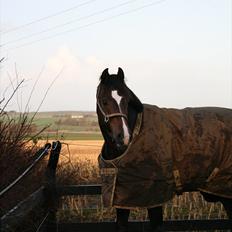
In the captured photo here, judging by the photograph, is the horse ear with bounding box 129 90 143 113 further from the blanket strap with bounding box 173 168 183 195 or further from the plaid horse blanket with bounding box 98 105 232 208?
the blanket strap with bounding box 173 168 183 195

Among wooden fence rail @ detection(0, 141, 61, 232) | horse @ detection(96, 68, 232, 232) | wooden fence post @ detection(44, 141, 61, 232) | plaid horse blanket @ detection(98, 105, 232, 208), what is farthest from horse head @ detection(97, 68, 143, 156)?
wooden fence post @ detection(44, 141, 61, 232)

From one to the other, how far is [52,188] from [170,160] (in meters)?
1.41

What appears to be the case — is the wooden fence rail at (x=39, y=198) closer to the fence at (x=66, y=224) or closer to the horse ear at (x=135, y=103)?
the fence at (x=66, y=224)

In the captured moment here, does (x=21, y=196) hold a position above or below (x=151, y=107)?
below

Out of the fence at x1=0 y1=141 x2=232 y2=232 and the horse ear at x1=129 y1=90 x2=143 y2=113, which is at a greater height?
the horse ear at x1=129 y1=90 x2=143 y2=113

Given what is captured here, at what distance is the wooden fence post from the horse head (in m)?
0.83

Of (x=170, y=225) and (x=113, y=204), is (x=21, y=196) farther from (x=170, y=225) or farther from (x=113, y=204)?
(x=170, y=225)

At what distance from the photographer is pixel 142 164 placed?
493cm

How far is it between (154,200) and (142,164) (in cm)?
42

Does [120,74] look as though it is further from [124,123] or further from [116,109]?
[124,123]

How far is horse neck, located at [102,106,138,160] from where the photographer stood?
4.98 metres

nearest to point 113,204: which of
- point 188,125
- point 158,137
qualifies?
point 158,137

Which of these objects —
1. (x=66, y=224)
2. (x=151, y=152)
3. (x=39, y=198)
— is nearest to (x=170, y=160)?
(x=151, y=152)

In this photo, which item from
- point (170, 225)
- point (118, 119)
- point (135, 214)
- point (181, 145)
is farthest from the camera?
point (135, 214)
